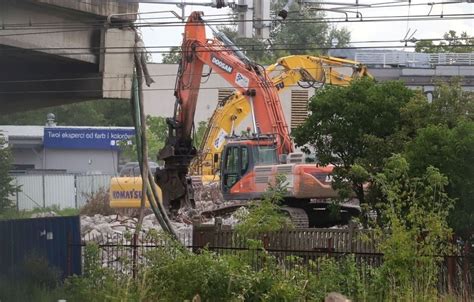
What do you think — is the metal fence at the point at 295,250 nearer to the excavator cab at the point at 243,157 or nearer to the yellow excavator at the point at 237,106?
the excavator cab at the point at 243,157

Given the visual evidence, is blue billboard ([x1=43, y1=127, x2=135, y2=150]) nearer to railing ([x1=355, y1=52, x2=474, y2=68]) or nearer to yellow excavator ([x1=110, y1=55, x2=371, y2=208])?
railing ([x1=355, y1=52, x2=474, y2=68])

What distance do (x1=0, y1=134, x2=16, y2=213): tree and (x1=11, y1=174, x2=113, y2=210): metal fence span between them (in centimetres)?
347

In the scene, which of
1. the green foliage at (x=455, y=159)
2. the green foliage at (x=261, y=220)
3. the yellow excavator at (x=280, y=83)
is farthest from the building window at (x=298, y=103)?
the green foliage at (x=455, y=159)

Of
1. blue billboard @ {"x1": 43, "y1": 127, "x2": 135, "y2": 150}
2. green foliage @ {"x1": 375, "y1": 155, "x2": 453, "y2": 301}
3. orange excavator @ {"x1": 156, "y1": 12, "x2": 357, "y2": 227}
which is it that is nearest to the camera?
green foliage @ {"x1": 375, "y1": 155, "x2": 453, "y2": 301}

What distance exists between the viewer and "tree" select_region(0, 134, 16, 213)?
46525 millimetres

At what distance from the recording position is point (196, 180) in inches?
1531

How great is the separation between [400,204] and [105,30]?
1005cm

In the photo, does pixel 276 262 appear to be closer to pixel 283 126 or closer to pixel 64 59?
pixel 64 59

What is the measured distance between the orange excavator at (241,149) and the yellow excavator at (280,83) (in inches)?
149

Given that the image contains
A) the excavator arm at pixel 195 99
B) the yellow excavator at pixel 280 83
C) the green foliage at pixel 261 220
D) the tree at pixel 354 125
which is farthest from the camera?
the yellow excavator at pixel 280 83

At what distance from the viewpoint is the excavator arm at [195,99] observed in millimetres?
31844

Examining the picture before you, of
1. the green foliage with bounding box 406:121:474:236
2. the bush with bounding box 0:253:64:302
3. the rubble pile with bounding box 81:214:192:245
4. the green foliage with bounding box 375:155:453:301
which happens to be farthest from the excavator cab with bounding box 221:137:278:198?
the green foliage with bounding box 375:155:453:301

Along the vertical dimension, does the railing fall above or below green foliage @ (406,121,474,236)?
above

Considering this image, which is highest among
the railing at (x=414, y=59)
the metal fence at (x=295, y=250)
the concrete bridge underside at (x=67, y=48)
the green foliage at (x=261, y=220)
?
the railing at (x=414, y=59)
